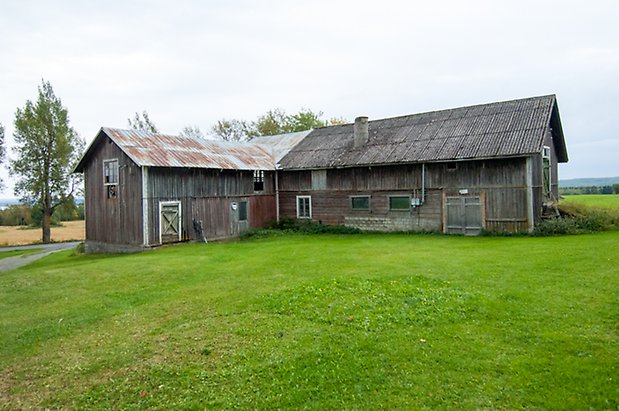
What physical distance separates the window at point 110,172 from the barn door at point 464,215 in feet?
55.8

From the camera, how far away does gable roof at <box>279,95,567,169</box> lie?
2078 cm

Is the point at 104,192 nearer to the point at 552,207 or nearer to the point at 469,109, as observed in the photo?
the point at 469,109

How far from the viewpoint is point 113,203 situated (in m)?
23.0

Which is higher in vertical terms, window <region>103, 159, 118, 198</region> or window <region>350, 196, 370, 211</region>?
window <region>103, 159, 118, 198</region>

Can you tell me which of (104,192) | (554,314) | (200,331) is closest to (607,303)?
(554,314)

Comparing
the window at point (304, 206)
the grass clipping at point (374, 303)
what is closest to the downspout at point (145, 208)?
the window at point (304, 206)

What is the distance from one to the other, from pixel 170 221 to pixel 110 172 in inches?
166

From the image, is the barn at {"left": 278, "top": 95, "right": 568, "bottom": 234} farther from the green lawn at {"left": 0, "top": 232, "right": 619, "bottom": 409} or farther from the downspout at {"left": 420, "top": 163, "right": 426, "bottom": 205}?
the green lawn at {"left": 0, "top": 232, "right": 619, "bottom": 409}

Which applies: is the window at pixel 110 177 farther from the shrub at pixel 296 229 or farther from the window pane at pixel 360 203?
the window pane at pixel 360 203

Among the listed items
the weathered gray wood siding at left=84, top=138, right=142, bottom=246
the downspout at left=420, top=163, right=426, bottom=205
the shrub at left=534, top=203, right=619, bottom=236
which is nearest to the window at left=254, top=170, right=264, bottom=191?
the weathered gray wood siding at left=84, top=138, right=142, bottom=246

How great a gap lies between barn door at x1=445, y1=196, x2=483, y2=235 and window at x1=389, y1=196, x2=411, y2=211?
2.14 meters

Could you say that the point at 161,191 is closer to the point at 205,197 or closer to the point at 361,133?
the point at 205,197

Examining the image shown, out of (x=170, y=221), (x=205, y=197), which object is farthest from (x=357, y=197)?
(x=170, y=221)

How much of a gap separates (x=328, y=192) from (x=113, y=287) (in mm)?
16109
